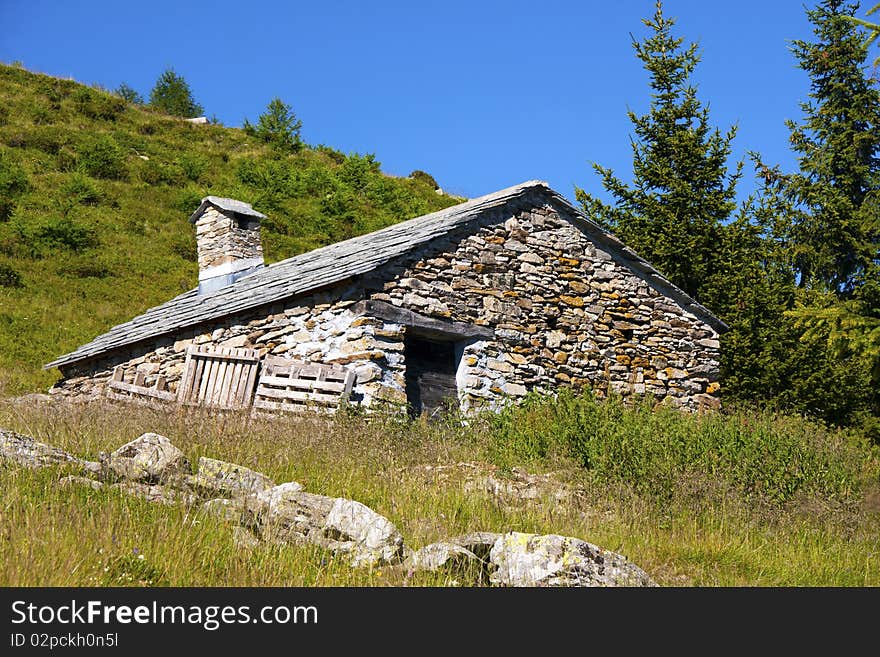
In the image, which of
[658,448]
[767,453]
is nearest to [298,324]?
[658,448]

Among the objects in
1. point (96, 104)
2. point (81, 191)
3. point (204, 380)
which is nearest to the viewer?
point (204, 380)

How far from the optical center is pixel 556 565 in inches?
192

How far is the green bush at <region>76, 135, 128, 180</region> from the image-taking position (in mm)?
29625

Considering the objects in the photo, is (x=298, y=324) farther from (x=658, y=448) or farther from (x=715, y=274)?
(x=715, y=274)

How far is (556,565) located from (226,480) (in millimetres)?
2595

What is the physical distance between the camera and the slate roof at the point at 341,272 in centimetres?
1205

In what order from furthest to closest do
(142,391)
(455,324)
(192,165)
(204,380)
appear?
1. (192,165)
2. (142,391)
3. (455,324)
4. (204,380)

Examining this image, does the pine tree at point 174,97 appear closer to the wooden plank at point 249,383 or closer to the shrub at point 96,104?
the shrub at point 96,104

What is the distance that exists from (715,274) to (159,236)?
56.3ft

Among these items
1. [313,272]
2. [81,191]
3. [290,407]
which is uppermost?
[81,191]

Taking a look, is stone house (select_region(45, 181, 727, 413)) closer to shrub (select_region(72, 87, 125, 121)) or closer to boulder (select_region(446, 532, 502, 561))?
boulder (select_region(446, 532, 502, 561))

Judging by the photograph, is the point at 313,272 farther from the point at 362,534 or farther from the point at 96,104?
the point at 96,104

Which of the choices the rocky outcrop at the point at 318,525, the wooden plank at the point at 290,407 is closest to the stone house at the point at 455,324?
the wooden plank at the point at 290,407

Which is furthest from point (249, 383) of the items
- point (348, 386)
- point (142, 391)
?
point (142, 391)
